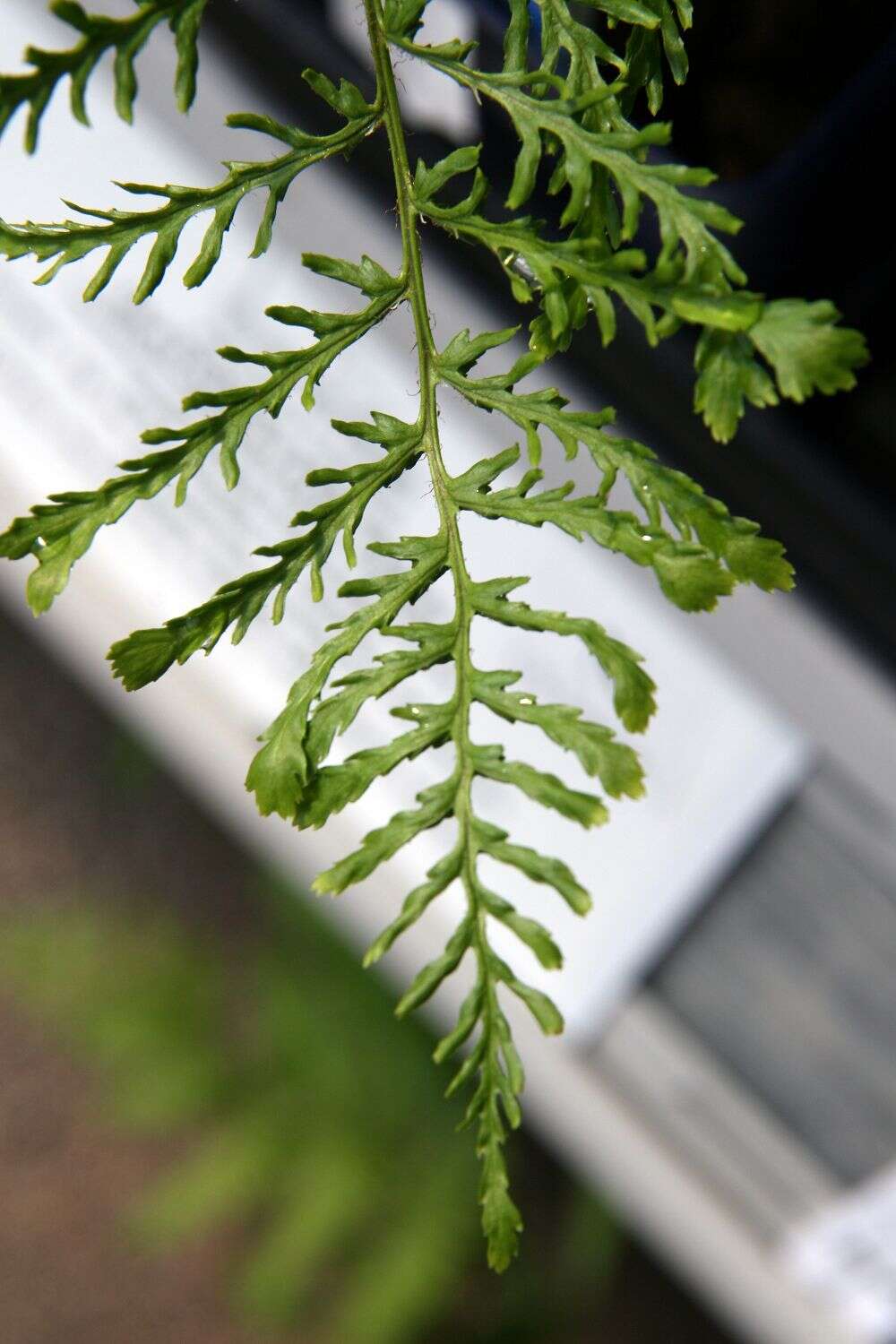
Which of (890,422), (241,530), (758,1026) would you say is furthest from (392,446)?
(758,1026)

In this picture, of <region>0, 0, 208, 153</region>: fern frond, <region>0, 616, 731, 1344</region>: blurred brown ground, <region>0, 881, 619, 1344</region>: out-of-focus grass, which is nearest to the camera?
<region>0, 0, 208, 153</region>: fern frond

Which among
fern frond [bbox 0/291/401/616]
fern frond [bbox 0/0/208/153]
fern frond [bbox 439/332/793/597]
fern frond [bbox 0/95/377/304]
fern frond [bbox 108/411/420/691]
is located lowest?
fern frond [bbox 439/332/793/597]

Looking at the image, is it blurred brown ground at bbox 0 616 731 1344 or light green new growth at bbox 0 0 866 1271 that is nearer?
light green new growth at bbox 0 0 866 1271

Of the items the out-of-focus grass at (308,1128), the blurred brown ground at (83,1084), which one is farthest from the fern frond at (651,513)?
the blurred brown ground at (83,1084)

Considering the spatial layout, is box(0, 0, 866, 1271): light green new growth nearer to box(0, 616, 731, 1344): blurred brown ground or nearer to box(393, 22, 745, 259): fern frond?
box(393, 22, 745, 259): fern frond

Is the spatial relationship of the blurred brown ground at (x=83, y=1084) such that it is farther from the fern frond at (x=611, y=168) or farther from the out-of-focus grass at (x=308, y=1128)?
the fern frond at (x=611, y=168)

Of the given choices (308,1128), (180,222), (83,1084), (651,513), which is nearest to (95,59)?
(180,222)

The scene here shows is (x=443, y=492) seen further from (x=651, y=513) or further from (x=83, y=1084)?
(x=83, y=1084)

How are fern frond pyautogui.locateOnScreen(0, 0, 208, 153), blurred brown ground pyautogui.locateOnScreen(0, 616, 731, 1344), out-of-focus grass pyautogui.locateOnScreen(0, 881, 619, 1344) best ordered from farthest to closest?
blurred brown ground pyautogui.locateOnScreen(0, 616, 731, 1344)
out-of-focus grass pyautogui.locateOnScreen(0, 881, 619, 1344)
fern frond pyautogui.locateOnScreen(0, 0, 208, 153)

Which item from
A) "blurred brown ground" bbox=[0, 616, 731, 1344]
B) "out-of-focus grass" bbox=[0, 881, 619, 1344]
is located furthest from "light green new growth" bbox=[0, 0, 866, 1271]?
"blurred brown ground" bbox=[0, 616, 731, 1344]
